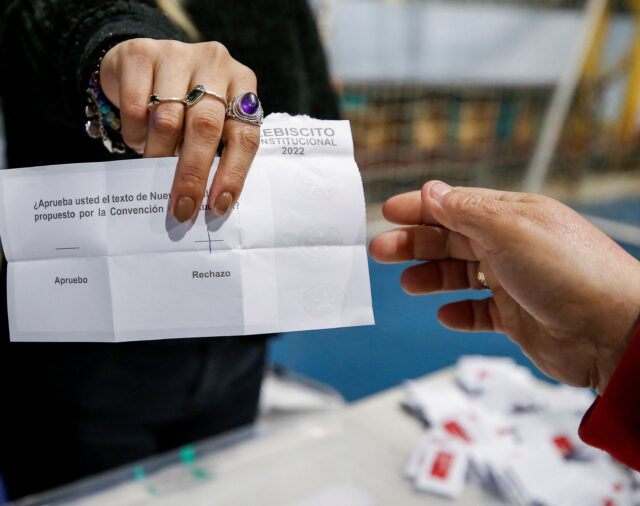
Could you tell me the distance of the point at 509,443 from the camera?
3.05 ft

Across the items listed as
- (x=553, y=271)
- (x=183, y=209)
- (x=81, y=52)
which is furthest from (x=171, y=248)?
(x=553, y=271)

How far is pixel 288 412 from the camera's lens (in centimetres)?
132

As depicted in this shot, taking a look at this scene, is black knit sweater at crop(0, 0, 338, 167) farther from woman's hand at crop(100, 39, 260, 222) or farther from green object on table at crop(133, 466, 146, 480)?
green object on table at crop(133, 466, 146, 480)

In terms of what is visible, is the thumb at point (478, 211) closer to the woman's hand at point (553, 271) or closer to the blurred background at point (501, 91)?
the woman's hand at point (553, 271)

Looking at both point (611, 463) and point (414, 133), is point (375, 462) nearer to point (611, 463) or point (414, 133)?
point (611, 463)

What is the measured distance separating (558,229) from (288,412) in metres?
1.00

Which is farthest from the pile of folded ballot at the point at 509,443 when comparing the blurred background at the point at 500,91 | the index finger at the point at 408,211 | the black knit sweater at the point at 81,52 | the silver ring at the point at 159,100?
the silver ring at the point at 159,100

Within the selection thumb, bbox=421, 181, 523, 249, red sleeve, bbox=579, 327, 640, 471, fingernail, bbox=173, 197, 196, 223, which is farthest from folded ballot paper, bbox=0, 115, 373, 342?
red sleeve, bbox=579, 327, 640, 471

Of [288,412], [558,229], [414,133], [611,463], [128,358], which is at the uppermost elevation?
[558,229]

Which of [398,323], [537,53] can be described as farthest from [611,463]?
[537,53]

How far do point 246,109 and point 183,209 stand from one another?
88mm

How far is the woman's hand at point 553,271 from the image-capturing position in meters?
0.45

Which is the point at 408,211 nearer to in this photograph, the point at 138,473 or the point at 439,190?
the point at 439,190

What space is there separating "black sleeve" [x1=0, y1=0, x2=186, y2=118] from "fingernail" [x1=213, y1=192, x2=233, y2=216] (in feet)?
0.46
